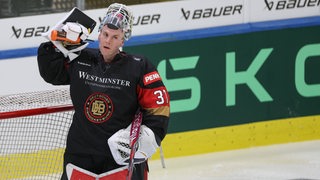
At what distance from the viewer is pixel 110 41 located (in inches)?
135

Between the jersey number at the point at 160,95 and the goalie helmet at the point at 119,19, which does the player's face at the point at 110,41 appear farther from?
the jersey number at the point at 160,95

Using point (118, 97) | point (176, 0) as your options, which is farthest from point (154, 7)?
point (118, 97)

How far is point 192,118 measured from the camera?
6.60 meters

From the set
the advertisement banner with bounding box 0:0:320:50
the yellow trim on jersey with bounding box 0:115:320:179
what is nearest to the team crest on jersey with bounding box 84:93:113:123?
the advertisement banner with bounding box 0:0:320:50

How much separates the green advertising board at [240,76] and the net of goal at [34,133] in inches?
74.0

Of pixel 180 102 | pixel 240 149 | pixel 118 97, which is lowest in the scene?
pixel 240 149

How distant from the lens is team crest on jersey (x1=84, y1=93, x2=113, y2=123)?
11.3 feet

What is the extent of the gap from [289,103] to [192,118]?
91 centimetres

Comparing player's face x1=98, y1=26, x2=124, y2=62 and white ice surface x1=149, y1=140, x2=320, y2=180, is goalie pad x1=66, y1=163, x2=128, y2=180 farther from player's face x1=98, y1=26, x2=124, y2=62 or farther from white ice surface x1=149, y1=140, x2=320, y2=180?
white ice surface x1=149, y1=140, x2=320, y2=180

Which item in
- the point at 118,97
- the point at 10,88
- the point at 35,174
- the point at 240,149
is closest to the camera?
the point at 118,97

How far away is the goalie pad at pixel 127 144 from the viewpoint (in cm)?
342

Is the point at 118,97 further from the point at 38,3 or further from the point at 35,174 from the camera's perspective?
the point at 38,3

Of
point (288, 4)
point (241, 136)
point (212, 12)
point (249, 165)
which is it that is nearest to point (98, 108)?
point (249, 165)

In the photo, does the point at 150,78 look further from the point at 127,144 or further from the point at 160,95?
the point at 127,144
